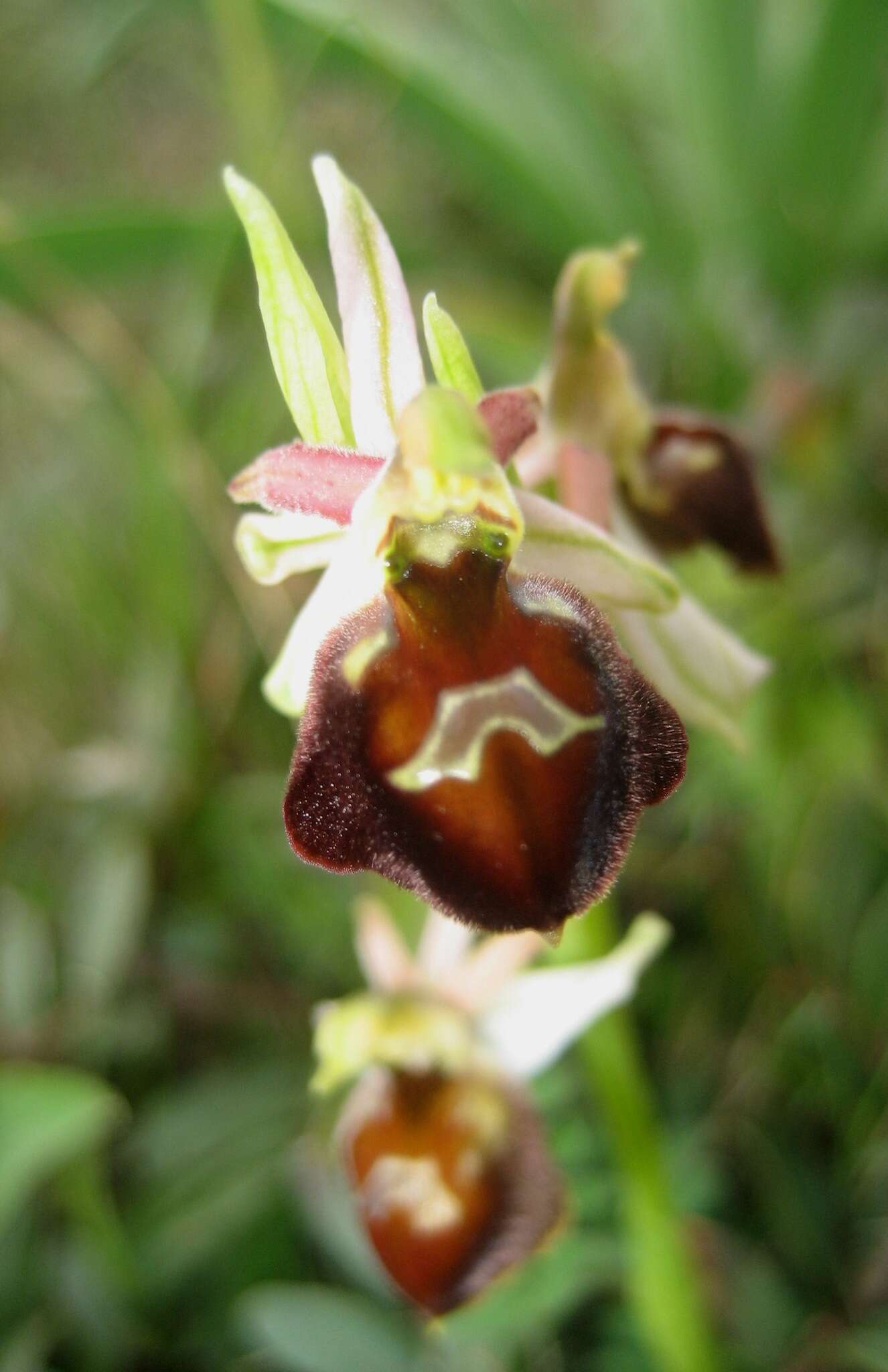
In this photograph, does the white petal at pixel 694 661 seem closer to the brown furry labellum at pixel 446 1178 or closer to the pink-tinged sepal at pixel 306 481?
the pink-tinged sepal at pixel 306 481

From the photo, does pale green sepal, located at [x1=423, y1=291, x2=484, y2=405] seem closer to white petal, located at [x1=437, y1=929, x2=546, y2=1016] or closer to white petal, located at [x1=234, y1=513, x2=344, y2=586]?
white petal, located at [x1=234, y1=513, x2=344, y2=586]

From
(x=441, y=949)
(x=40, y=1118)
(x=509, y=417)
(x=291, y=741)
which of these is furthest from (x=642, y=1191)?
(x=291, y=741)

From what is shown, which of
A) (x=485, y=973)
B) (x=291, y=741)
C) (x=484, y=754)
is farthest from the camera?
(x=291, y=741)

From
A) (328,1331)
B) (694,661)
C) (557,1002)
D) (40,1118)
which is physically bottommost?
(328,1331)

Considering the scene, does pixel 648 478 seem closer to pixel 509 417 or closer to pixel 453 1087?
pixel 509 417

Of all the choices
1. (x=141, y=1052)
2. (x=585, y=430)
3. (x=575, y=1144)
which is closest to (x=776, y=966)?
(x=575, y=1144)

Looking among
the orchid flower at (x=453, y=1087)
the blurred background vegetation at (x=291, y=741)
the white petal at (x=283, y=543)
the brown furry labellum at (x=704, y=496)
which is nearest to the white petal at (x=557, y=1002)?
the orchid flower at (x=453, y=1087)

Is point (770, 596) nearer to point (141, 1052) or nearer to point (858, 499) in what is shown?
point (858, 499)
